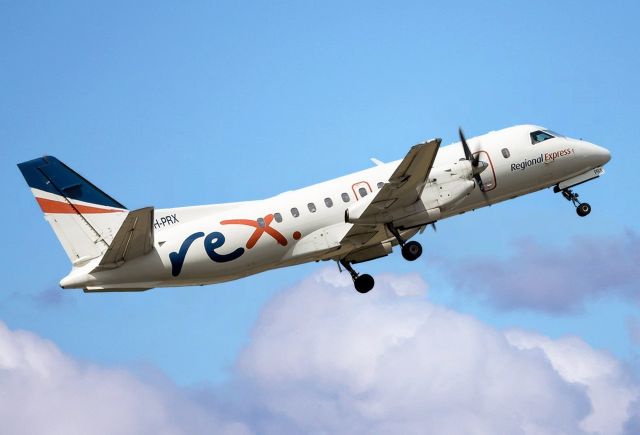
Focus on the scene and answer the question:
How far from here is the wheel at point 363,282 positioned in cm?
3788

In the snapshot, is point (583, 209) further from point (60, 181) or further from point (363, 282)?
point (60, 181)

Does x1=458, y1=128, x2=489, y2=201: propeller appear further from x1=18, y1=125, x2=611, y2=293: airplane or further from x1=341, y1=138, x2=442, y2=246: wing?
x1=341, y1=138, x2=442, y2=246: wing

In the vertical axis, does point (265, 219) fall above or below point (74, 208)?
below

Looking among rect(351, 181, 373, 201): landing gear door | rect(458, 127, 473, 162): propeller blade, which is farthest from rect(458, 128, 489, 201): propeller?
rect(351, 181, 373, 201): landing gear door

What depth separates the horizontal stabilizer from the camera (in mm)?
30953

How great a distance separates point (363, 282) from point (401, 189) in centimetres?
557

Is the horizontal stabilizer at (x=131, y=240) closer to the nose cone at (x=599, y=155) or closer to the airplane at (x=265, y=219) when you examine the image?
the airplane at (x=265, y=219)

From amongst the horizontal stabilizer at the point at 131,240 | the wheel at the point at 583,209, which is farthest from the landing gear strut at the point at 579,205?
the horizontal stabilizer at the point at 131,240

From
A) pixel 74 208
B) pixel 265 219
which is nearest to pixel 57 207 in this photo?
pixel 74 208

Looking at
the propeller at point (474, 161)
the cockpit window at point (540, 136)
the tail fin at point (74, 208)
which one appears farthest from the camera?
the cockpit window at point (540, 136)

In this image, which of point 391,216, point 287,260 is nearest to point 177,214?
point 287,260

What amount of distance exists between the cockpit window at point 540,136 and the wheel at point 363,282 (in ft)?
25.9

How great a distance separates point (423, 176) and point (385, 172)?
2230mm

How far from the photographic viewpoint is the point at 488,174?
3603 cm
